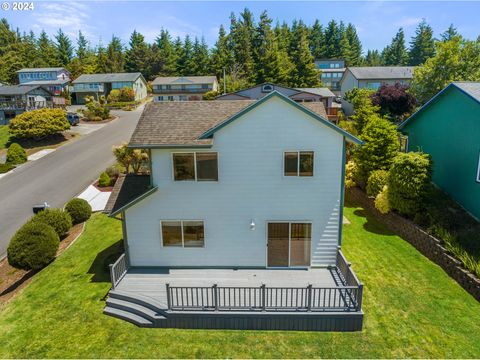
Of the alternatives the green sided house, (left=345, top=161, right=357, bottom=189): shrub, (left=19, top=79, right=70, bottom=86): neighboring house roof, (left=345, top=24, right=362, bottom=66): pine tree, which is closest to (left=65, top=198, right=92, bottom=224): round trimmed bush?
(left=345, top=161, right=357, bottom=189): shrub

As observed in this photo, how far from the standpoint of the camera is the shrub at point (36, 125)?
Answer: 3822cm

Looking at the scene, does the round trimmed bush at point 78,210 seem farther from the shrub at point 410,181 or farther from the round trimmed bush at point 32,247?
the shrub at point 410,181

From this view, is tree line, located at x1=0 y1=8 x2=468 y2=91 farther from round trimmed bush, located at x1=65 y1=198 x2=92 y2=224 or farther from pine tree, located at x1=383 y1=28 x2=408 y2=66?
round trimmed bush, located at x1=65 y1=198 x2=92 y2=224

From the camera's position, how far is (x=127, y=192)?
46.9 ft

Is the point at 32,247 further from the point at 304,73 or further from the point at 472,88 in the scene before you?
the point at 304,73

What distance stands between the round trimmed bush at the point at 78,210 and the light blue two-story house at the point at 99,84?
5377 centimetres

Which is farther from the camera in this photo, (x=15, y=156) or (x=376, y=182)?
(x=15, y=156)

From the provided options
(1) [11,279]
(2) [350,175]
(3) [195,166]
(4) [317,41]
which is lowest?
(1) [11,279]

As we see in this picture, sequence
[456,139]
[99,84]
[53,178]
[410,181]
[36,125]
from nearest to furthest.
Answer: [410,181]
[456,139]
[53,178]
[36,125]
[99,84]

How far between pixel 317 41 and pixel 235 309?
351 ft

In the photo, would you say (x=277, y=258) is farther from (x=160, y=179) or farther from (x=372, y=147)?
(x=372, y=147)

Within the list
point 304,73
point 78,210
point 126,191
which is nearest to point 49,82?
point 304,73

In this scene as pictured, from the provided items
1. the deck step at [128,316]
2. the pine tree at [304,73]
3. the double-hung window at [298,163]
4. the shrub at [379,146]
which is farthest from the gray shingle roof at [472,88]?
the pine tree at [304,73]

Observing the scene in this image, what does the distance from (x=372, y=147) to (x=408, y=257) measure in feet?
26.0
